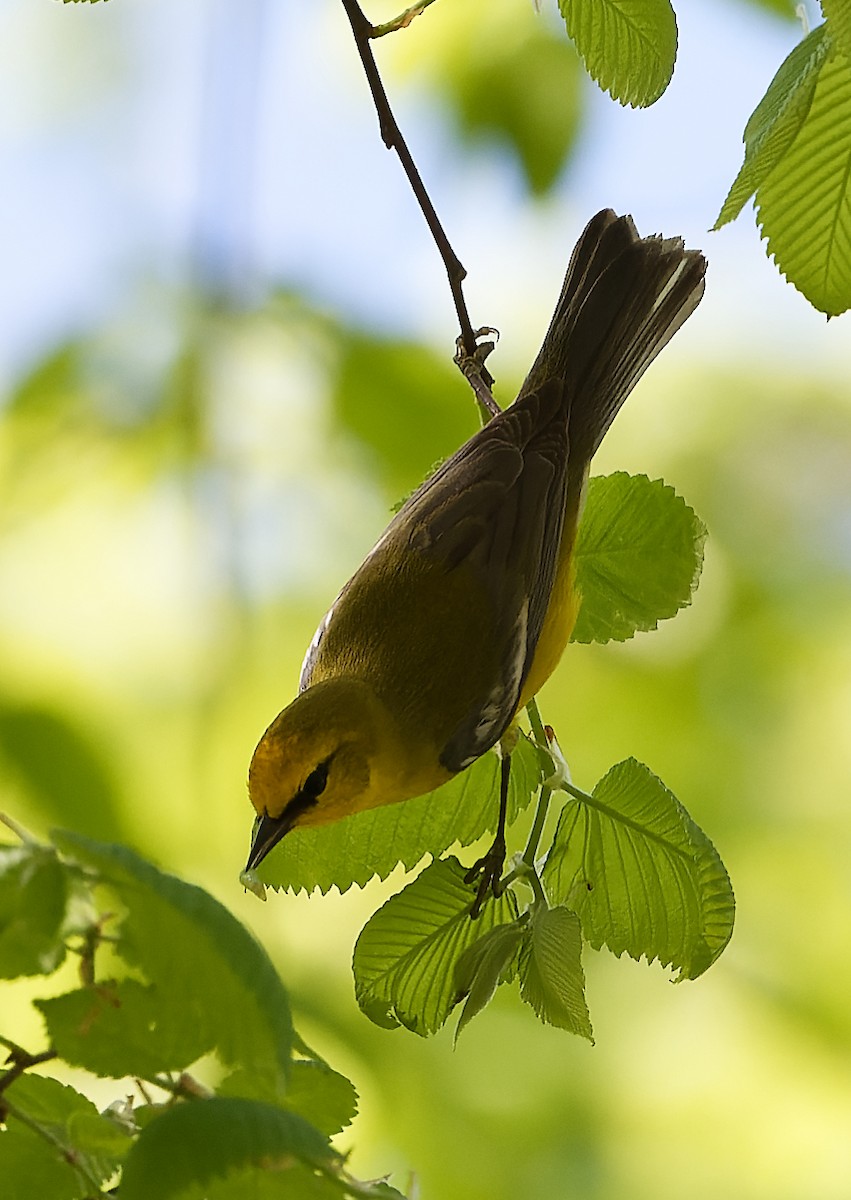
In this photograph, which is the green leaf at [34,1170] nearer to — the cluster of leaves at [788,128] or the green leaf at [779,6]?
the cluster of leaves at [788,128]

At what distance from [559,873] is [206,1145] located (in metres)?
0.33

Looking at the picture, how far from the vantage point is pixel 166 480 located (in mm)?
1795

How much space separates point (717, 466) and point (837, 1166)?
1.02 metres

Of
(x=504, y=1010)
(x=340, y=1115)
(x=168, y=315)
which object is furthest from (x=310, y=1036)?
(x=340, y=1115)

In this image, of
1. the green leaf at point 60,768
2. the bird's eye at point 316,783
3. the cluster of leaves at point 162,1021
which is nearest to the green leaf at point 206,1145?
the cluster of leaves at point 162,1021

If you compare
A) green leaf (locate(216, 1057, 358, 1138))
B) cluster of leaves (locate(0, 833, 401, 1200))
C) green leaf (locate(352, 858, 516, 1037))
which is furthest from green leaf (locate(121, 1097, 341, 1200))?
green leaf (locate(352, 858, 516, 1037))

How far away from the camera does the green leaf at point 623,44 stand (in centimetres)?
53

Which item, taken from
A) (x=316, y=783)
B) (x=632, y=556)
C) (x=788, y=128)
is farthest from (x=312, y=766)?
(x=788, y=128)

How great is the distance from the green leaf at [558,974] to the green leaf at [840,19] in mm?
340

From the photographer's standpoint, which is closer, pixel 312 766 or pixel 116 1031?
pixel 116 1031

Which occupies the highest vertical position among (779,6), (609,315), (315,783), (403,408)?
(779,6)

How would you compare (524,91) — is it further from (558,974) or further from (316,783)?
(558,974)

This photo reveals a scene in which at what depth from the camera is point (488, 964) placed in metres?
0.52

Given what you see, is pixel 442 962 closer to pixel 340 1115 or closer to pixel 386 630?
pixel 340 1115
